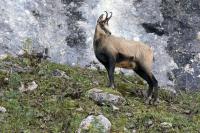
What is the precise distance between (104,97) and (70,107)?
0.92m

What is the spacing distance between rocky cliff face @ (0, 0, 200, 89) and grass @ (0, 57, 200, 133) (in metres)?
1.97

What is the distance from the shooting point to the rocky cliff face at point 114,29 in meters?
18.3

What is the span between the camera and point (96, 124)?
10.8 metres

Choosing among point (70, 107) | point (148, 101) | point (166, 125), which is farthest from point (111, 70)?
point (166, 125)

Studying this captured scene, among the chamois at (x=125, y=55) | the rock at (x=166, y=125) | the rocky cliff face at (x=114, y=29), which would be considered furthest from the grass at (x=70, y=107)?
the rocky cliff face at (x=114, y=29)

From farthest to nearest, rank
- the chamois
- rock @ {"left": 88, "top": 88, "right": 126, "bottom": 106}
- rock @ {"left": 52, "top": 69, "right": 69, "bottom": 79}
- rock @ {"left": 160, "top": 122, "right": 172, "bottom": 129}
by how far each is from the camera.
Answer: the chamois, rock @ {"left": 52, "top": 69, "right": 69, "bottom": 79}, rock @ {"left": 88, "top": 88, "right": 126, "bottom": 106}, rock @ {"left": 160, "top": 122, "right": 172, "bottom": 129}

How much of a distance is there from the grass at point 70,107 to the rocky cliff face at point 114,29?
6.47 feet

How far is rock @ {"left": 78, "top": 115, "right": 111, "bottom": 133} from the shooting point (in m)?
10.7

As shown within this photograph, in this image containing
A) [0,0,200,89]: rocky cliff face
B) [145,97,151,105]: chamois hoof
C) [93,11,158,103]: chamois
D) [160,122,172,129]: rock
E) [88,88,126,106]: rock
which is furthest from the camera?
[0,0,200,89]: rocky cliff face

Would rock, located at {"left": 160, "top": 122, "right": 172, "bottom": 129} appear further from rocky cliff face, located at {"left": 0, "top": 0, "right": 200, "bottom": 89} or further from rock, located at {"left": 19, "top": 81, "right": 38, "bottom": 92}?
rocky cliff face, located at {"left": 0, "top": 0, "right": 200, "bottom": 89}

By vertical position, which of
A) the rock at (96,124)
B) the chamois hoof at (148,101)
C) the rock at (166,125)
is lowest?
the chamois hoof at (148,101)

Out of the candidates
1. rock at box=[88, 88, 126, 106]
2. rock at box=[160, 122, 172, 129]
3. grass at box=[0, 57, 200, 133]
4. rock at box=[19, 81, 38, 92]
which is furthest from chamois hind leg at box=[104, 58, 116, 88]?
rock at box=[160, 122, 172, 129]

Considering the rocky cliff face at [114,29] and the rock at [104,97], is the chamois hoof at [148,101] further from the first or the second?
the rocky cliff face at [114,29]

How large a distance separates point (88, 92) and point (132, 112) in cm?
109
